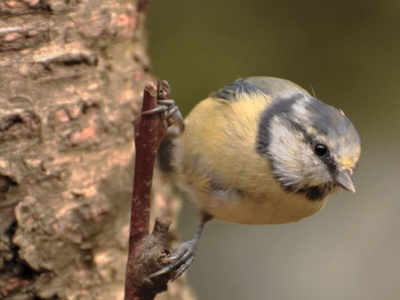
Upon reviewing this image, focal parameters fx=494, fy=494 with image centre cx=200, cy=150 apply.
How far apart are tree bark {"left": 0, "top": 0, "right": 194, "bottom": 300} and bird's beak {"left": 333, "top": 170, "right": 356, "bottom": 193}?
64 cm

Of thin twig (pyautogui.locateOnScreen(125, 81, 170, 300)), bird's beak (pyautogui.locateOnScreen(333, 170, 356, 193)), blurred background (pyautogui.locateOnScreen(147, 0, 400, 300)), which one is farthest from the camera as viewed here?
blurred background (pyautogui.locateOnScreen(147, 0, 400, 300))

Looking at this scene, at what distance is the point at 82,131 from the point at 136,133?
0.51 meters

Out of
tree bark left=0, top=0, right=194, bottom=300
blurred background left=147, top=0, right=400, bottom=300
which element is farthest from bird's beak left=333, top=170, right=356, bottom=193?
blurred background left=147, top=0, right=400, bottom=300

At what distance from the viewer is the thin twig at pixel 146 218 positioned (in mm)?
A: 967

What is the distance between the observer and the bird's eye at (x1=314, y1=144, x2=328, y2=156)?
125 cm

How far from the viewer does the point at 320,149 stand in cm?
125

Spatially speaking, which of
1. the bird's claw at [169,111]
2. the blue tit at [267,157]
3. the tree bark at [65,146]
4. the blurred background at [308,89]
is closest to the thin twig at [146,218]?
the bird's claw at [169,111]

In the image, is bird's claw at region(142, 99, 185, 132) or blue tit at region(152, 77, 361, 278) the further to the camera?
blue tit at region(152, 77, 361, 278)

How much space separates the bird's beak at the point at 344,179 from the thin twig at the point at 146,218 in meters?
0.47

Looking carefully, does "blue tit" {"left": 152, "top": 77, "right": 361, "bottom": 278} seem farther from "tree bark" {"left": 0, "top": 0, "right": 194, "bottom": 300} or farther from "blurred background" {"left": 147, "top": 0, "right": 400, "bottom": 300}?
"blurred background" {"left": 147, "top": 0, "right": 400, "bottom": 300}

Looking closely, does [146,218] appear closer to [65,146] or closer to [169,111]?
[169,111]

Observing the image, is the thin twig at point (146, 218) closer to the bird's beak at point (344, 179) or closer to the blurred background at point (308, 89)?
the bird's beak at point (344, 179)

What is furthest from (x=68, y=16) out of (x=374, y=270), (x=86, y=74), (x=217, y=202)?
(x=374, y=270)

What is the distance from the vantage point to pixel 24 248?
1273 millimetres
